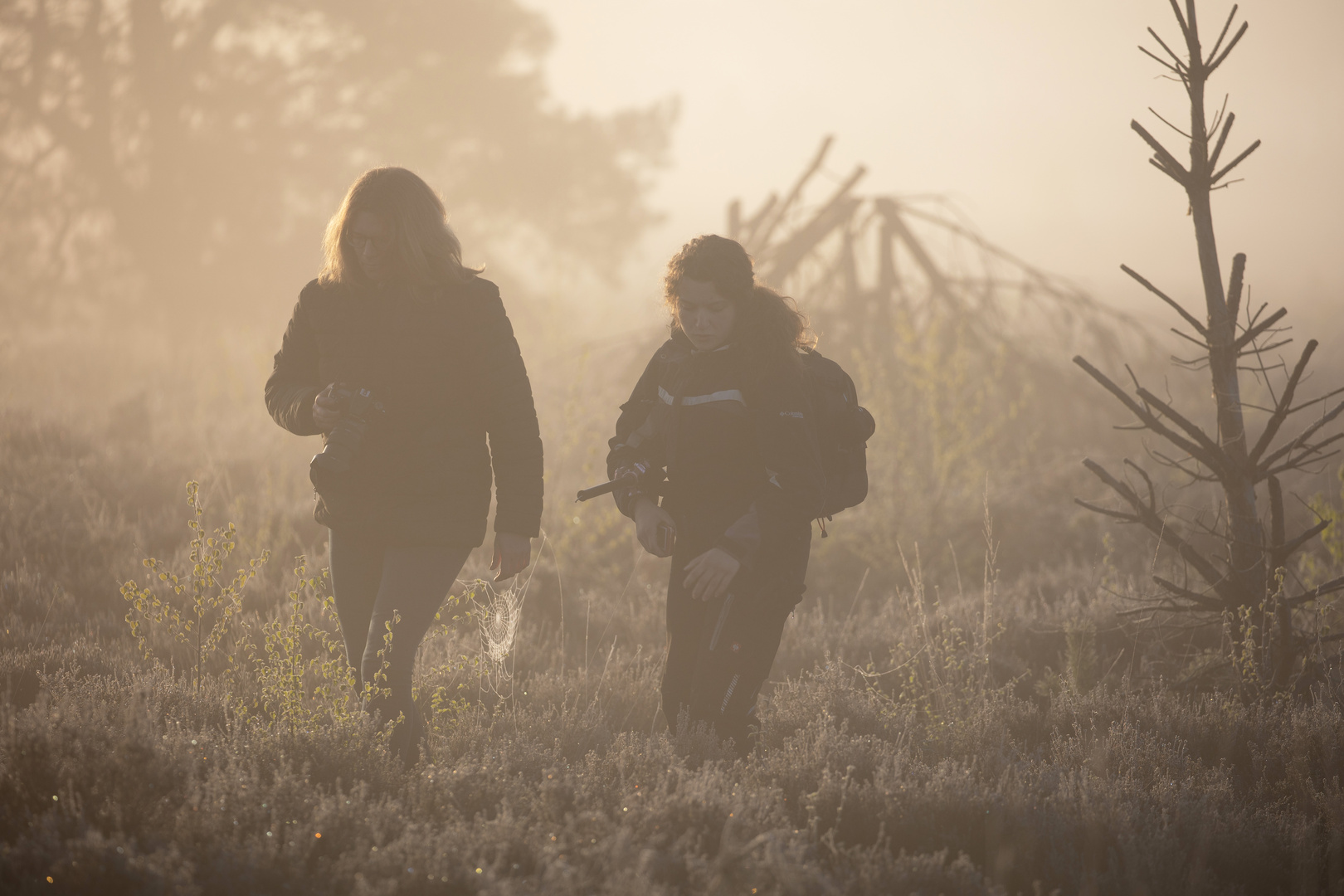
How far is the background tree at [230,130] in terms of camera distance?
49.6 feet

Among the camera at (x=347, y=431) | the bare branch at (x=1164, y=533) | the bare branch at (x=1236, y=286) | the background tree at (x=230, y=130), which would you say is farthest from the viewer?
the background tree at (x=230, y=130)

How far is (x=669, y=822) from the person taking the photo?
285 centimetres

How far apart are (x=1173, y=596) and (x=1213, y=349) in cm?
129

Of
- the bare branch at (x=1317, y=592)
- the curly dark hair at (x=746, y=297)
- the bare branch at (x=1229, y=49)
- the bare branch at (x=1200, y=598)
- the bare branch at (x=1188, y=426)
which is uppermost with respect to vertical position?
the bare branch at (x=1229, y=49)

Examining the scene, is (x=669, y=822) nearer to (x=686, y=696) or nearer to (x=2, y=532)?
(x=686, y=696)

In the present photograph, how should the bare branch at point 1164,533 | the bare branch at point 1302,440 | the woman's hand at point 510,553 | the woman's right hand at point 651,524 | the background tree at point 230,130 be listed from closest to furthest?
1. the woman's hand at point 510,553
2. the woman's right hand at point 651,524
3. the bare branch at point 1302,440
4. the bare branch at point 1164,533
5. the background tree at point 230,130

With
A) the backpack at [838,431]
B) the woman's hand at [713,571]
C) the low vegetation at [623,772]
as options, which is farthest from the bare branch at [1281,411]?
the woman's hand at [713,571]

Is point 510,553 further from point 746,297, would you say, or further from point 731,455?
point 746,297

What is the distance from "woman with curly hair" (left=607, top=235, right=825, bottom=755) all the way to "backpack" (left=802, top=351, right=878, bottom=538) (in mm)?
84

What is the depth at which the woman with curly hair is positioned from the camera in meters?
3.15

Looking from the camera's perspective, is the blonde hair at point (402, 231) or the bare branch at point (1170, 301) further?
the bare branch at point (1170, 301)

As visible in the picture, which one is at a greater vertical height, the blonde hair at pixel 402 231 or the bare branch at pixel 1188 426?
the blonde hair at pixel 402 231

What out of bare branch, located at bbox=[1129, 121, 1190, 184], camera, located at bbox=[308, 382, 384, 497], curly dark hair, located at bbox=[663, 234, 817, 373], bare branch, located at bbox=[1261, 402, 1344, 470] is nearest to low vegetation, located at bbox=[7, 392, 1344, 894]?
camera, located at bbox=[308, 382, 384, 497]

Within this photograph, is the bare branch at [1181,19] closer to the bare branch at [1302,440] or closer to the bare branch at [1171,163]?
the bare branch at [1171,163]
